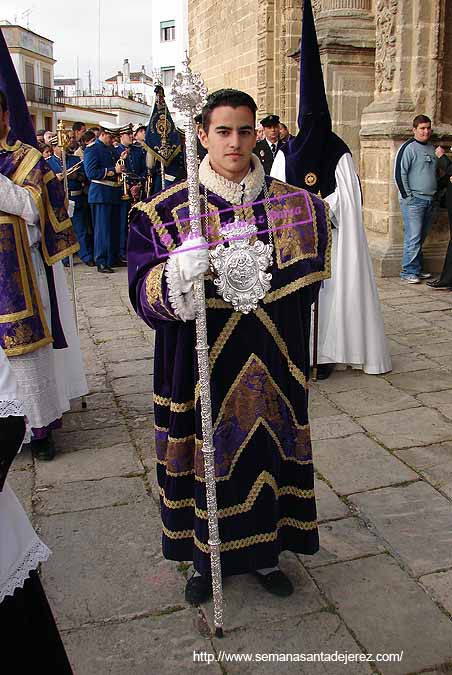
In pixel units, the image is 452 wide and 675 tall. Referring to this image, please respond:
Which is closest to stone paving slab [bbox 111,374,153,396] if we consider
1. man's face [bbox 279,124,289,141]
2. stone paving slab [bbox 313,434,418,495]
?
stone paving slab [bbox 313,434,418,495]

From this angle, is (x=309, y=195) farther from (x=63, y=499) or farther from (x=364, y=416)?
(x=364, y=416)

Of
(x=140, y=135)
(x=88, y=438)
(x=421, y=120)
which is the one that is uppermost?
(x=140, y=135)

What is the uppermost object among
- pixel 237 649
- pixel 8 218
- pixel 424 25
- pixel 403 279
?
pixel 424 25

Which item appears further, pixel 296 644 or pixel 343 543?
pixel 343 543

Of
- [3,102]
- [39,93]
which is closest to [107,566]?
[3,102]

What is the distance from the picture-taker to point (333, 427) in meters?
4.80

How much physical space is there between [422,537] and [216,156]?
194 centimetres

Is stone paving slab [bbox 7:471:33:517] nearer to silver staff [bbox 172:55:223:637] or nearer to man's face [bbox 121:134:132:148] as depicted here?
silver staff [bbox 172:55:223:637]

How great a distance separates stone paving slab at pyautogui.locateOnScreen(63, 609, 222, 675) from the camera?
2.63 metres

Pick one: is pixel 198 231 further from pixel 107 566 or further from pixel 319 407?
pixel 319 407

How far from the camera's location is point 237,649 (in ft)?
8.88

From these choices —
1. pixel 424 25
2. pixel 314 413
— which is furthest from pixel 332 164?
pixel 424 25

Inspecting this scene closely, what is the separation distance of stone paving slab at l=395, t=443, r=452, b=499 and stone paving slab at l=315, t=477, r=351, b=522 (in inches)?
21.6

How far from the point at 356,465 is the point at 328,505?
52cm
